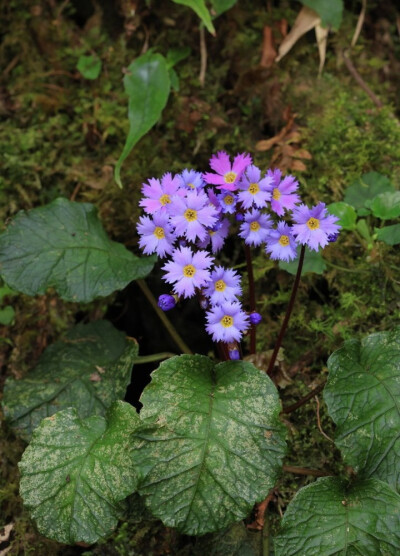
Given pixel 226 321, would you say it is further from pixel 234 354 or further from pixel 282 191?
Result: pixel 282 191

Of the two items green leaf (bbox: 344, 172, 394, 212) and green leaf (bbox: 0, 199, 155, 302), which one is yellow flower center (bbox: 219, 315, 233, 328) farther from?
green leaf (bbox: 344, 172, 394, 212)

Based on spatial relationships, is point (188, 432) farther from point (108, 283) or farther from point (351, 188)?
point (351, 188)

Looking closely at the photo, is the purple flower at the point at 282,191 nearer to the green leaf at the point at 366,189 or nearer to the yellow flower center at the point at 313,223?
the yellow flower center at the point at 313,223

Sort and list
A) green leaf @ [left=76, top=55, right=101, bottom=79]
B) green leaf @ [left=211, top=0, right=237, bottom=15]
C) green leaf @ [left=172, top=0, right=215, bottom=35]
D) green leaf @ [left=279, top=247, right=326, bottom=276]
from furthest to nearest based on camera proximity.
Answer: green leaf @ [left=76, top=55, right=101, bottom=79] → green leaf @ [left=211, top=0, right=237, bottom=15] → green leaf @ [left=172, top=0, right=215, bottom=35] → green leaf @ [left=279, top=247, right=326, bottom=276]

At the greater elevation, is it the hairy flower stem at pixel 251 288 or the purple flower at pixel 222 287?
the purple flower at pixel 222 287

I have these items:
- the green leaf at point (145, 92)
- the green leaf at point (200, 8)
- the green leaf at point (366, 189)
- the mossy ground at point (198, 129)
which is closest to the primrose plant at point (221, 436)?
the mossy ground at point (198, 129)

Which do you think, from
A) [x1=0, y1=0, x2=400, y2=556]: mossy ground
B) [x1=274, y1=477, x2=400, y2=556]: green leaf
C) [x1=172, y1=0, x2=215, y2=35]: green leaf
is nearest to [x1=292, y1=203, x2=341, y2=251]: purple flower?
[x1=0, y1=0, x2=400, y2=556]: mossy ground
